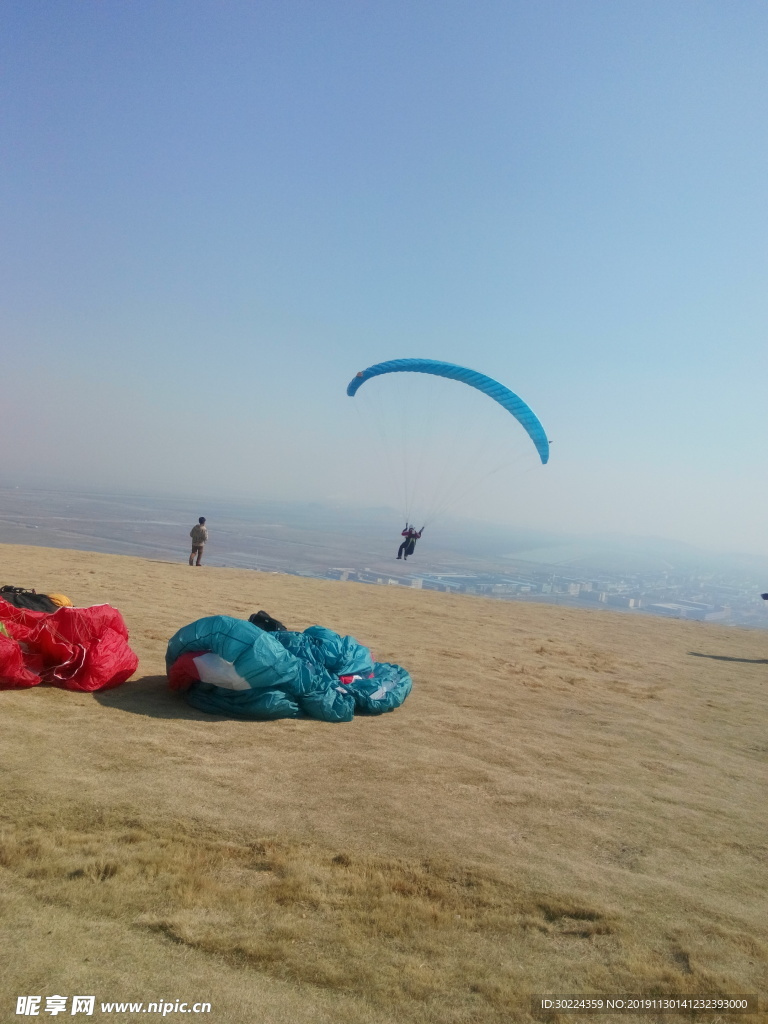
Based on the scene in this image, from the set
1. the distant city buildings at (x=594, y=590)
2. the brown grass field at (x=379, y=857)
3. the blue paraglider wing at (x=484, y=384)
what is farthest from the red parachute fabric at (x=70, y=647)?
the distant city buildings at (x=594, y=590)

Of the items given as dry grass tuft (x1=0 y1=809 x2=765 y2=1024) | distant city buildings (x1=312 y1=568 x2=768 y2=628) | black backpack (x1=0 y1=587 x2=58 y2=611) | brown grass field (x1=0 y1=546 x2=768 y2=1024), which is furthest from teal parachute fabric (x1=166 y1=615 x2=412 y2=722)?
distant city buildings (x1=312 y1=568 x2=768 y2=628)

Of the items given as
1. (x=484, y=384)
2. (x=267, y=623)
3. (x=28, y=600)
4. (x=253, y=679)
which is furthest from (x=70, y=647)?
(x=484, y=384)

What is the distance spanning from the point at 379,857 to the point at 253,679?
249 cm

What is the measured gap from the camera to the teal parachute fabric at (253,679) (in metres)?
5.99

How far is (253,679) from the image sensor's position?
600 centimetres

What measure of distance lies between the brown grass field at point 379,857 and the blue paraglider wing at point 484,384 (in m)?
10.1

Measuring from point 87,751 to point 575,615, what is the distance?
14284mm

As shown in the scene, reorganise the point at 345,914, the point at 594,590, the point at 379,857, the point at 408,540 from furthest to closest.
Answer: the point at 594,590 < the point at 408,540 < the point at 379,857 < the point at 345,914

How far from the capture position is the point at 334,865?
3.72 metres

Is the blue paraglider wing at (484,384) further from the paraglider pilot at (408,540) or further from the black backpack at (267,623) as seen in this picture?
the black backpack at (267,623)

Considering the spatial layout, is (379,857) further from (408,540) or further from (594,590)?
(594,590)

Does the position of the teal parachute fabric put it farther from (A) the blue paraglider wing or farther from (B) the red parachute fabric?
(A) the blue paraglider wing

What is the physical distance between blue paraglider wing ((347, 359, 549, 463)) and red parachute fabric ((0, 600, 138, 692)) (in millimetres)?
12346

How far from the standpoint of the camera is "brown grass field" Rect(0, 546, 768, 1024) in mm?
2787
